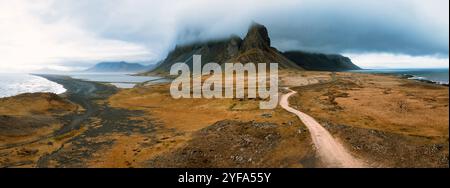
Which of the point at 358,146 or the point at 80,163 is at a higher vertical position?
the point at 358,146

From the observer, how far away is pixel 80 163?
2021 inches

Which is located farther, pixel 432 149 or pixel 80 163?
pixel 80 163

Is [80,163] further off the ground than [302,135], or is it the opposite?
[302,135]

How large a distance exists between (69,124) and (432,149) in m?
76.6

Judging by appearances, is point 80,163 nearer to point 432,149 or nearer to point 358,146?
point 358,146

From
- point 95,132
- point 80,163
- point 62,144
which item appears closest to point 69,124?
point 95,132

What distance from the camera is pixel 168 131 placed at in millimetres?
76188

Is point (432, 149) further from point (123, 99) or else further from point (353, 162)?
point (123, 99)

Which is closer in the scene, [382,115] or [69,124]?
[382,115]

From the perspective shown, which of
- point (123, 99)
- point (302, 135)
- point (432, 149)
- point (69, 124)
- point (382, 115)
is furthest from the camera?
point (123, 99)
